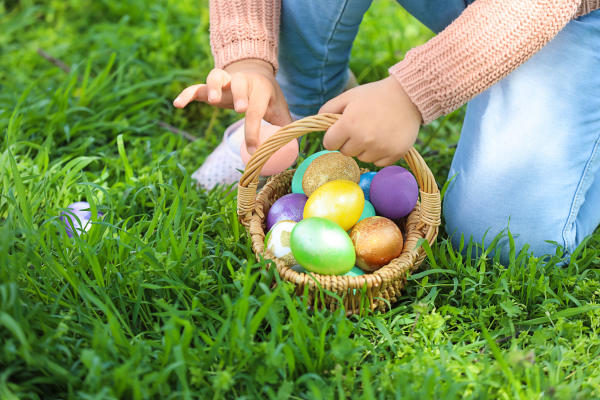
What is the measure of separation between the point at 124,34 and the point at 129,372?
6.16ft

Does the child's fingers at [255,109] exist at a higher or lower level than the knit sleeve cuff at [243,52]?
lower

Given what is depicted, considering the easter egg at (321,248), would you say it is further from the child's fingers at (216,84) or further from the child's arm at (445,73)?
the child's fingers at (216,84)

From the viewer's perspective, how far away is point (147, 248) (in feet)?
4.36

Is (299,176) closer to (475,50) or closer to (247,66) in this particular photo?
(247,66)

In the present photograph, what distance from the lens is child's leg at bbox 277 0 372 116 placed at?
165 centimetres

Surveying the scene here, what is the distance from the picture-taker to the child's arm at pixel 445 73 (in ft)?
4.09

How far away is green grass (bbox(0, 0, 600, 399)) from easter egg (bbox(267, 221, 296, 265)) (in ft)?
0.21

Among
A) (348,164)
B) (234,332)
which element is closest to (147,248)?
(234,332)

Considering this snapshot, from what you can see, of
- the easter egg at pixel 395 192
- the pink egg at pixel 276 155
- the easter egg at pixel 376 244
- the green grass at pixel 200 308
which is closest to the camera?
the green grass at pixel 200 308

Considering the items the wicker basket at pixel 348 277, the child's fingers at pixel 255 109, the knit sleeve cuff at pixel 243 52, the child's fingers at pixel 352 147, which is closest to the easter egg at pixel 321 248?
the wicker basket at pixel 348 277

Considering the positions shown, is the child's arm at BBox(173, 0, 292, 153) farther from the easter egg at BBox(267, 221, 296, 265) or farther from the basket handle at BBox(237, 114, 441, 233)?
the easter egg at BBox(267, 221, 296, 265)

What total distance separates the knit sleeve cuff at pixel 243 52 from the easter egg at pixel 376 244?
55 centimetres

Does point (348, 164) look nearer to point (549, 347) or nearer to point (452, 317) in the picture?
point (452, 317)

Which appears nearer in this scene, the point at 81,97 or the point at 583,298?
the point at 583,298
